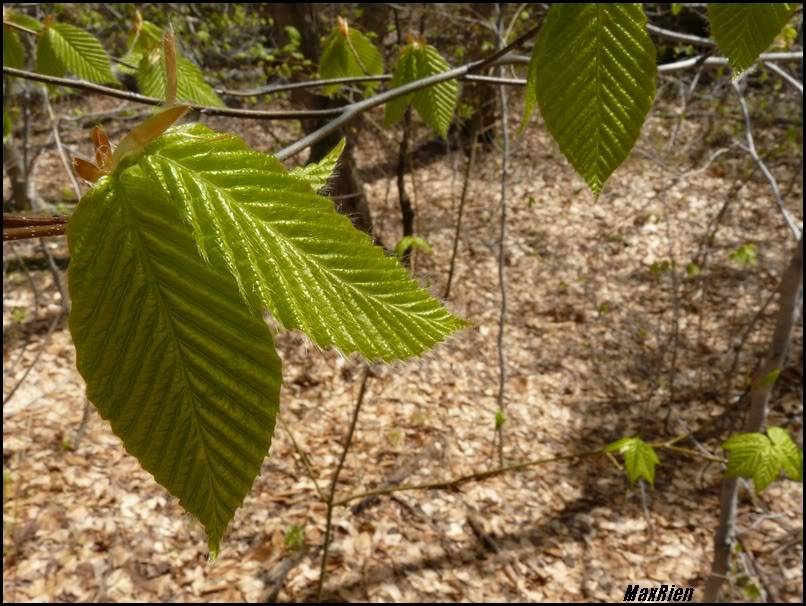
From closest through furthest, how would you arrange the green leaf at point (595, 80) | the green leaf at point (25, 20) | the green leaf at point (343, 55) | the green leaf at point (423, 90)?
the green leaf at point (595, 80), the green leaf at point (423, 90), the green leaf at point (25, 20), the green leaf at point (343, 55)

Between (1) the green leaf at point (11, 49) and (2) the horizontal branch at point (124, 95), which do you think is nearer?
(2) the horizontal branch at point (124, 95)

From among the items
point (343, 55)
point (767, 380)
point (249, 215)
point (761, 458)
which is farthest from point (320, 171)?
point (761, 458)

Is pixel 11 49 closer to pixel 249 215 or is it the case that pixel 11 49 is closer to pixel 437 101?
pixel 437 101

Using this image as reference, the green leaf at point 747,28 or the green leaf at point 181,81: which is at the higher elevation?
the green leaf at point 747,28

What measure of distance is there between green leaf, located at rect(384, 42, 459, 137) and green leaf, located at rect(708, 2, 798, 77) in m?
0.66

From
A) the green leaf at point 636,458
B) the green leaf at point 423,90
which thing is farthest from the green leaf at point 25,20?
the green leaf at point 636,458

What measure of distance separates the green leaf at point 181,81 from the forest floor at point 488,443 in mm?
1107

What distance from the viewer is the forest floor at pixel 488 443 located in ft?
8.82

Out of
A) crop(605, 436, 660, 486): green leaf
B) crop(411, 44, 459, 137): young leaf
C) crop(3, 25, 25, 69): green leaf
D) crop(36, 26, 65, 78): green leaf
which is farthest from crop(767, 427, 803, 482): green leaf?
crop(3, 25, 25, 69): green leaf

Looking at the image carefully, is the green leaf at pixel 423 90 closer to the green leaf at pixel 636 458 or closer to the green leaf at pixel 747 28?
the green leaf at pixel 747 28

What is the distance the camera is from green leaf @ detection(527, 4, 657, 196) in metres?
0.56

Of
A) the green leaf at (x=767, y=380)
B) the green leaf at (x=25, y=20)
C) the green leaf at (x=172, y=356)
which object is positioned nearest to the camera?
the green leaf at (x=172, y=356)

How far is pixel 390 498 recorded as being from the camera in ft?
10.2

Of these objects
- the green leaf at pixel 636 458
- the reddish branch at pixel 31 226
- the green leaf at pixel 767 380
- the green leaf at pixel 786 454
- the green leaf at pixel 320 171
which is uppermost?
the green leaf at pixel 320 171
